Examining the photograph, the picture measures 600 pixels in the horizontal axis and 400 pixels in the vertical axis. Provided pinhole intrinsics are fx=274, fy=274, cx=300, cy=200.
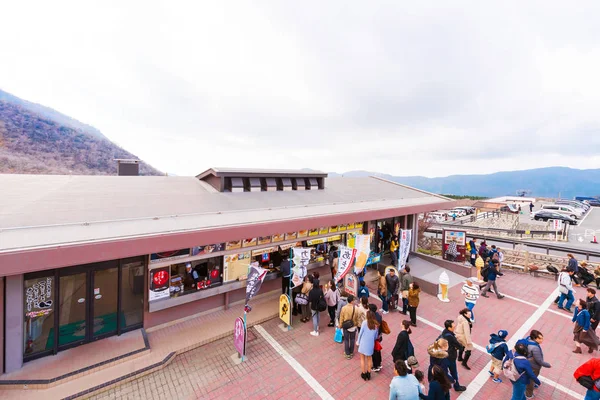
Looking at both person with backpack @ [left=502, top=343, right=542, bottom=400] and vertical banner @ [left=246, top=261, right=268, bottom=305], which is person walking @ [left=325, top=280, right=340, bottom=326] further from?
person with backpack @ [left=502, top=343, right=542, bottom=400]

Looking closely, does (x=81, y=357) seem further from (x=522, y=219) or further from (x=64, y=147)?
(x=64, y=147)

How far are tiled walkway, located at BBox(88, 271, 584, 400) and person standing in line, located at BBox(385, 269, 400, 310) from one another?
621mm

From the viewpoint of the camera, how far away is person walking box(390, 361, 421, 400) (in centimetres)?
500

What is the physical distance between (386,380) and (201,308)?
6559 mm

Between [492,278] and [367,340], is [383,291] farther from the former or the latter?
[492,278]

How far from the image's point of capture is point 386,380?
7.16 metres

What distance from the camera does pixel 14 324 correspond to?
6.78m

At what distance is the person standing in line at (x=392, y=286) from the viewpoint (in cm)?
1020

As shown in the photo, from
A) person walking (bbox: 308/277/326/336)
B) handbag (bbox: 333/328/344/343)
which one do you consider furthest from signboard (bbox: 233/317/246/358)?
handbag (bbox: 333/328/344/343)

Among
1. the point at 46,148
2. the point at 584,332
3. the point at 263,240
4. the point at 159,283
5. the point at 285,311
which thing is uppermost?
the point at 46,148

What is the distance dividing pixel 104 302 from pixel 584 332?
47.1 ft

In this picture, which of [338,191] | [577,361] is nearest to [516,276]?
[577,361]

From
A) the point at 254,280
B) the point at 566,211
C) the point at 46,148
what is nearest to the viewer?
the point at 254,280

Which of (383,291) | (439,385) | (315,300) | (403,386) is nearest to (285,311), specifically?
(315,300)
